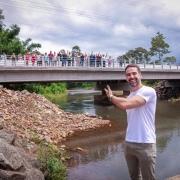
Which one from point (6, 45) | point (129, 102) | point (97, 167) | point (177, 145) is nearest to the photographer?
point (129, 102)

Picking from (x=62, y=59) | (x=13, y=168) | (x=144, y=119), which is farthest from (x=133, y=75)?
(x=62, y=59)

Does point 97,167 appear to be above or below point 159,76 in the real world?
below

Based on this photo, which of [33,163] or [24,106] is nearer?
[33,163]

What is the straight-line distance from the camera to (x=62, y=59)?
65.0 feet

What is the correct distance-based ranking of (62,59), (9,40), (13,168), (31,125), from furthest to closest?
(9,40), (62,59), (31,125), (13,168)

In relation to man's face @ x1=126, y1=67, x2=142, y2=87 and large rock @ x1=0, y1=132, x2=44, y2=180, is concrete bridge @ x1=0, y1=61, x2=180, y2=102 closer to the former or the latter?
large rock @ x1=0, y1=132, x2=44, y2=180

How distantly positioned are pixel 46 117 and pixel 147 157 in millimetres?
9959

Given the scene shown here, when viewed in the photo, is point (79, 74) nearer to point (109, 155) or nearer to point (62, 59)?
point (62, 59)


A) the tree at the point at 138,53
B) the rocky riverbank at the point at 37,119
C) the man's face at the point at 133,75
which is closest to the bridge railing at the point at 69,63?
the rocky riverbank at the point at 37,119

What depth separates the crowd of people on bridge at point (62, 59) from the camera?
17938 mm

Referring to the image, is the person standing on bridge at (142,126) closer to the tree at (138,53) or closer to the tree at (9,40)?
the tree at (9,40)

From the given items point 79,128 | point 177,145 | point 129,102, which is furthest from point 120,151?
point 129,102

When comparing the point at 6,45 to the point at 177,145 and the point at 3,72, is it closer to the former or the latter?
the point at 3,72

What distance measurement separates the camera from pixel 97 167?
738cm
